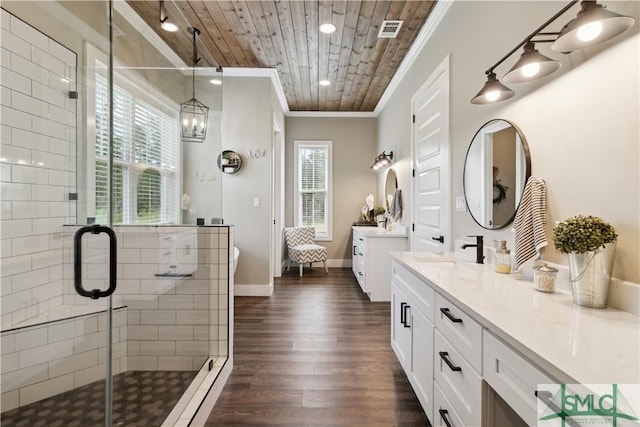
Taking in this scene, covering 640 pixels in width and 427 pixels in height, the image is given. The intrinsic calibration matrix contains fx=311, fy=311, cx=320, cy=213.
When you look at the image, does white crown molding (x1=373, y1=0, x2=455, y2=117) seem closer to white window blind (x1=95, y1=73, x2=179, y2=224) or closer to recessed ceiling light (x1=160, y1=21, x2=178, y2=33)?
recessed ceiling light (x1=160, y1=21, x2=178, y2=33)

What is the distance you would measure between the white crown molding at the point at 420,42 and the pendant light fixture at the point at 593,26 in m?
1.73

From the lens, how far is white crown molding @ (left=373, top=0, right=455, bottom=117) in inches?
103

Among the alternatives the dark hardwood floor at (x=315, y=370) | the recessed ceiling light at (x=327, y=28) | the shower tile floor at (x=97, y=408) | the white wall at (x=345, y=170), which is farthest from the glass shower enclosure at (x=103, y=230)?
the white wall at (x=345, y=170)

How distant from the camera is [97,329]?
6.24 ft

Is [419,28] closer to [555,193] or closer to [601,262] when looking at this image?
[555,193]

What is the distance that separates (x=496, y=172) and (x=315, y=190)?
14.4ft

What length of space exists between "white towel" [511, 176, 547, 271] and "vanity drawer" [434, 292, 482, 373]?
498 millimetres

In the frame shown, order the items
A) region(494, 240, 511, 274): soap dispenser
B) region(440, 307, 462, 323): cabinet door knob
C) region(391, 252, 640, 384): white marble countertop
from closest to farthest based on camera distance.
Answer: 1. region(391, 252, 640, 384): white marble countertop
2. region(440, 307, 462, 323): cabinet door knob
3. region(494, 240, 511, 274): soap dispenser

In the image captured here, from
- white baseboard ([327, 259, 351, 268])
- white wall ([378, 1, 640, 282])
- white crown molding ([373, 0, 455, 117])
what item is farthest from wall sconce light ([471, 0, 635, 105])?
white baseboard ([327, 259, 351, 268])

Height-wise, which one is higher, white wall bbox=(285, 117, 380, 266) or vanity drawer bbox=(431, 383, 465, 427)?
white wall bbox=(285, 117, 380, 266)

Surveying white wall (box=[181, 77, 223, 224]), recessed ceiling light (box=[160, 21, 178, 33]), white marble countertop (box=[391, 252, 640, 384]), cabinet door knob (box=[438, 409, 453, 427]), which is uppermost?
recessed ceiling light (box=[160, 21, 178, 33])

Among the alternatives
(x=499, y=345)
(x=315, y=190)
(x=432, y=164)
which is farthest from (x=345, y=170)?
(x=499, y=345)

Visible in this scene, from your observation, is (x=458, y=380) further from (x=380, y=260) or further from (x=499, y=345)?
(x=380, y=260)

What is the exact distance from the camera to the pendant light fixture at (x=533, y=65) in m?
1.30
